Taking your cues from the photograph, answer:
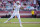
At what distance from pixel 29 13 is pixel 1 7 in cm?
364

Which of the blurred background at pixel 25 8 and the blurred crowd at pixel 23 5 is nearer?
the blurred background at pixel 25 8

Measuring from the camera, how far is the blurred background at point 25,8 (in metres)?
15.7

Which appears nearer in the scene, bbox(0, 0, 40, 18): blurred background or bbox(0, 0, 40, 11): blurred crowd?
bbox(0, 0, 40, 18): blurred background

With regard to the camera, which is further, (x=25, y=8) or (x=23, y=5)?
(x=23, y=5)

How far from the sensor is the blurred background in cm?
1574

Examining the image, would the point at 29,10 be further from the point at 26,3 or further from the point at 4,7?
the point at 4,7

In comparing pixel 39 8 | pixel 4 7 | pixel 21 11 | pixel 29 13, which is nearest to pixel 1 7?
pixel 4 7

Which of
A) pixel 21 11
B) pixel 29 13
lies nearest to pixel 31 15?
pixel 29 13

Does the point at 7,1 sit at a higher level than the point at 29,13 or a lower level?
higher

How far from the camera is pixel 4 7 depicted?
16.2 m

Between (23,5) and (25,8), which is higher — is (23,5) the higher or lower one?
the higher one

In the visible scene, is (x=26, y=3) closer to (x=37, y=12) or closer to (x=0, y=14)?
(x=37, y=12)

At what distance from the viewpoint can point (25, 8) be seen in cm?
1631

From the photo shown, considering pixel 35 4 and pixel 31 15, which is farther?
pixel 35 4
